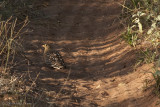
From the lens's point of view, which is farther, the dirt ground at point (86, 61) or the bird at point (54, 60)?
the bird at point (54, 60)

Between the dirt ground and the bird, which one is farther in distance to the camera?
the bird

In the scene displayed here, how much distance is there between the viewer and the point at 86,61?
22.9 feet

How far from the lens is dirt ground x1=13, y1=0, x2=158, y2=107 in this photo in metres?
5.45

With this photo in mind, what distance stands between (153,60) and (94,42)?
7.16ft

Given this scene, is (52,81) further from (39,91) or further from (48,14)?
(48,14)

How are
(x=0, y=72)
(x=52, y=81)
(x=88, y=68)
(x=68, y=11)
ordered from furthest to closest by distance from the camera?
(x=68, y=11) → (x=88, y=68) → (x=52, y=81) → (x=0, y=72)

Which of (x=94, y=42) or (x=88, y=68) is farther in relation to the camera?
(x=94, y=42)

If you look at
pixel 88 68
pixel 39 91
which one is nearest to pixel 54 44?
pixel 88 68

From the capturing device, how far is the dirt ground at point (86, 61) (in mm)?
5453

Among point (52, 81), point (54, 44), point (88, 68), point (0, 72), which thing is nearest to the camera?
point (0, 72)

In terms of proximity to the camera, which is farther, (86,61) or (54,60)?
(86,61)

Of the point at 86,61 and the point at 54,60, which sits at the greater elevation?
the point at 86,61

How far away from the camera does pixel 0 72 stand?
5227 millimetres

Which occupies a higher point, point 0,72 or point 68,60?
point 68,60
